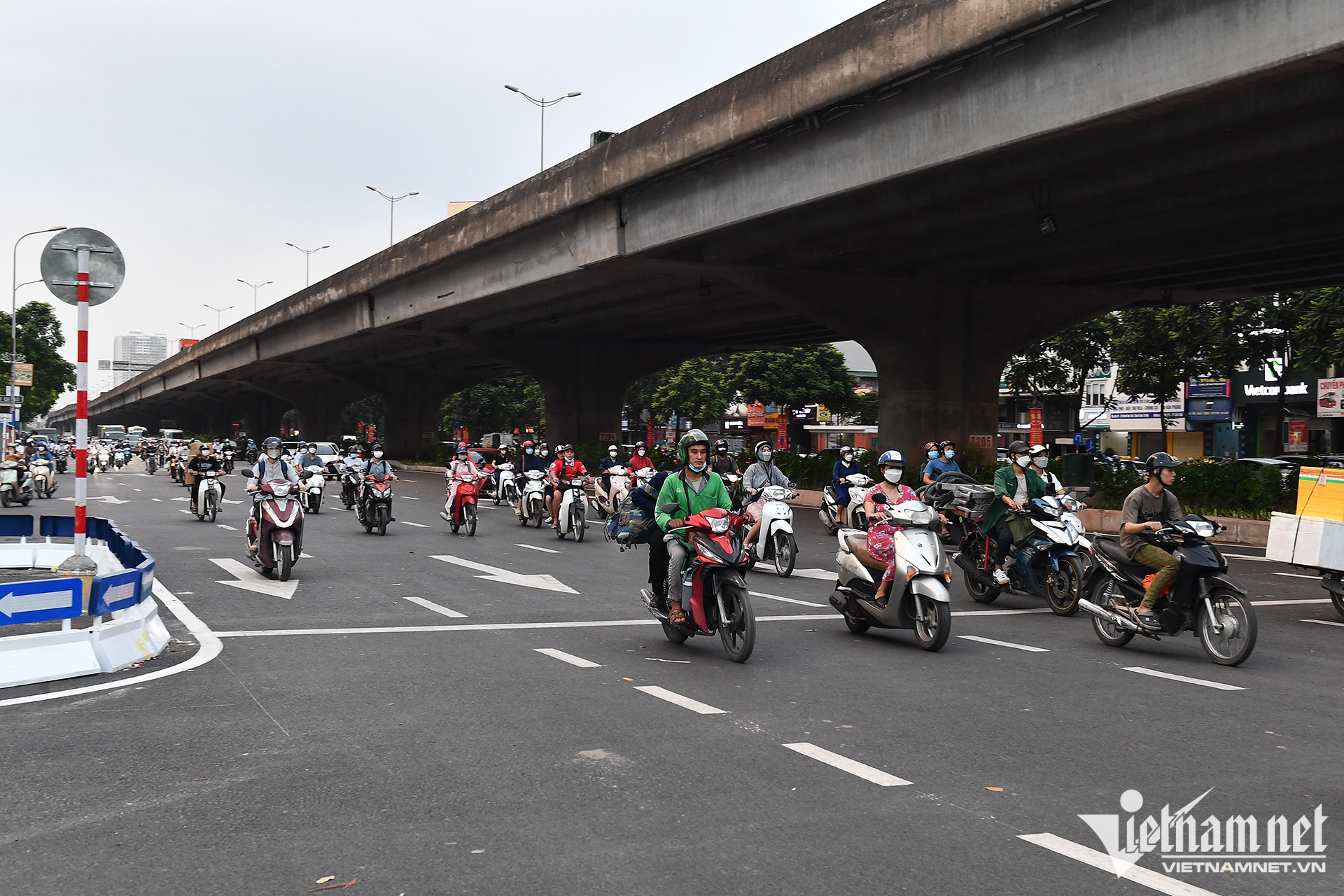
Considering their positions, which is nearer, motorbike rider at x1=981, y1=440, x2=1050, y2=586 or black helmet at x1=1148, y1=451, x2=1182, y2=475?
black helmet at x1=1148, y1=451, x2=1182, y2=475

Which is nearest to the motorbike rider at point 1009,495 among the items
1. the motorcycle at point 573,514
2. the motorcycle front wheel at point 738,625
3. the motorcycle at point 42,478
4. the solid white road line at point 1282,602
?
the solid white road line at point 1282,602

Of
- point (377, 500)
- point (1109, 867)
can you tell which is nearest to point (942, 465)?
point (377, 500)

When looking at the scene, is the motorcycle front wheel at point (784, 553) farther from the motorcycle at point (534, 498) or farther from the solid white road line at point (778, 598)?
the motorcycle at point (534, 498)

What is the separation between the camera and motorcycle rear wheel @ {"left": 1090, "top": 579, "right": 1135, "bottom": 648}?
945cm

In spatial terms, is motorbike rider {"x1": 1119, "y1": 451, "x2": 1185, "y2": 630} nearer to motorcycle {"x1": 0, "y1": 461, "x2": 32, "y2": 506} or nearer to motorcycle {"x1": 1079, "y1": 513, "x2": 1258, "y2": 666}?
motorcycle {"x1": 1079, "y1": 513, "x2": 1258, "y2": 666}

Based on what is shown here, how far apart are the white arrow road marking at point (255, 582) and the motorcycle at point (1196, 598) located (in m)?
7.84

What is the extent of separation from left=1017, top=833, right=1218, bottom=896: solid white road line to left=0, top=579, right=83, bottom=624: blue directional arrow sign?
6285 millimetres

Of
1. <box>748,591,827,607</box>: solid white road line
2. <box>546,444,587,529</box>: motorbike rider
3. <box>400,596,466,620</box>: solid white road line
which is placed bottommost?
<box>748,591,827,607</box>: solid white road line

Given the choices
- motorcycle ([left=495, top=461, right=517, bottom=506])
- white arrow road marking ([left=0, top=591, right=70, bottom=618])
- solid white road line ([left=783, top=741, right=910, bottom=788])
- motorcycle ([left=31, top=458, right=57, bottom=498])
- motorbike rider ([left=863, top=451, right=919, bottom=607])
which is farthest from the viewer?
motorcycle ([left=31, top=458, right=57, bottom=498])

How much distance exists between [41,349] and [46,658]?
6645 cm

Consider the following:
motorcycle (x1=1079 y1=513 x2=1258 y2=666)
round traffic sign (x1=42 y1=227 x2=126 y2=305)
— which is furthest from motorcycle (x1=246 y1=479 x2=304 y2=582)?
motorcycle (x1=1079 y1=513 x2=1258 y2=666)

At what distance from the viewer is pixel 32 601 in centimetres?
786

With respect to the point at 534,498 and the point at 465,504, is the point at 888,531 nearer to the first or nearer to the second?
the point at 465,504

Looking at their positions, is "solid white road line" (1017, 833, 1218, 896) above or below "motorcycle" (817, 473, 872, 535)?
below
